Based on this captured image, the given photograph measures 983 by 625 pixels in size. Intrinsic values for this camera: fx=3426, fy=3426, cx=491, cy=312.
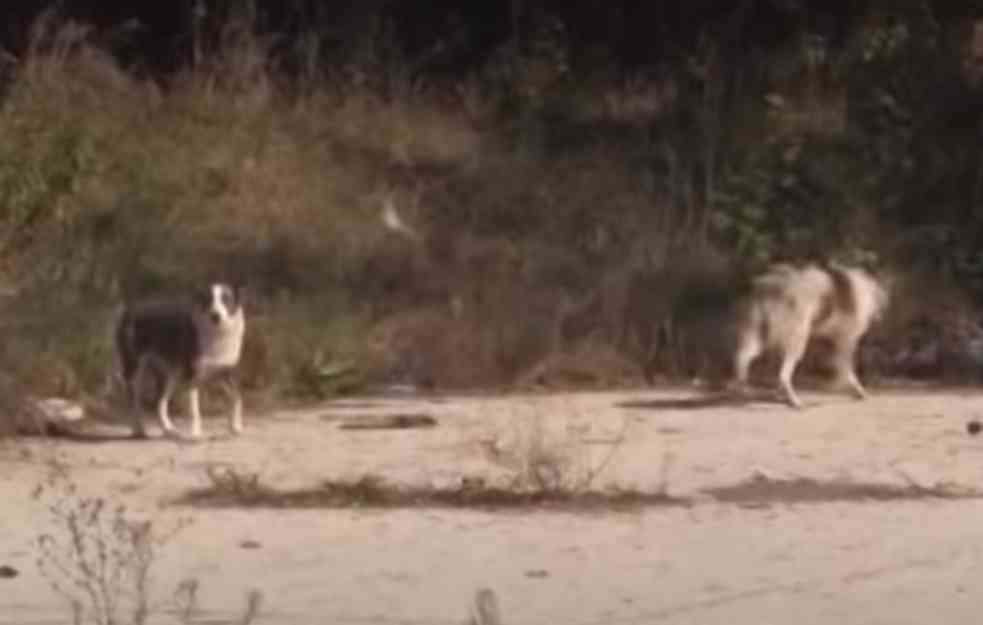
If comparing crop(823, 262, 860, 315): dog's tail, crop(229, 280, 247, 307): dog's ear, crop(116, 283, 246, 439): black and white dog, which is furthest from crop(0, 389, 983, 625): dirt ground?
crop(823, 262, 860, 315): dog's tail

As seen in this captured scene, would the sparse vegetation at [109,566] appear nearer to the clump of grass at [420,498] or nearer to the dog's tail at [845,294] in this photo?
the clump of grass at [420,498]

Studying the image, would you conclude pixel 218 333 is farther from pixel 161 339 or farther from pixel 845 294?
pixel 845 294

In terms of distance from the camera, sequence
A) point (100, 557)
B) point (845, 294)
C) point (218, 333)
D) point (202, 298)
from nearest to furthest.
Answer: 1. point (100, 557)
2. point (218, 333)
3. point (202, 298)
4. point (845, 294)

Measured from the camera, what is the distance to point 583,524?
46.0 ft

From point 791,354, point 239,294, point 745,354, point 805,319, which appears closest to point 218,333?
point 239,294

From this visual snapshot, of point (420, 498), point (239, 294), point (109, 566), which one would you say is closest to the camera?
point (109, 566)

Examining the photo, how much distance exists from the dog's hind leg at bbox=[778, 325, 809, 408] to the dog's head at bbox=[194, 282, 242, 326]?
340 cm

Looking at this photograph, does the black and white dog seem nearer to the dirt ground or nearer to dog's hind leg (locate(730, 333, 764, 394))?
the dirt ground

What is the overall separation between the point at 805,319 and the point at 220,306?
384cm

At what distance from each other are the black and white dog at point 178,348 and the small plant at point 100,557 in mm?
3138

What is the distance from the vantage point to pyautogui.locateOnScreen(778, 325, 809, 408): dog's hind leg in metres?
20.1

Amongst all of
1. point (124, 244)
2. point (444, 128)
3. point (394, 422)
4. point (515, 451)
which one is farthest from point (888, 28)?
point (515, 451)

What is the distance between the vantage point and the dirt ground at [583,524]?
39.6 feet

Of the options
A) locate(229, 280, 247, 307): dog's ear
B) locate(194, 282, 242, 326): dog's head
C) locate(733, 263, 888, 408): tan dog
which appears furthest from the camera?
locate(733, 263, 888, 408): tan dog
